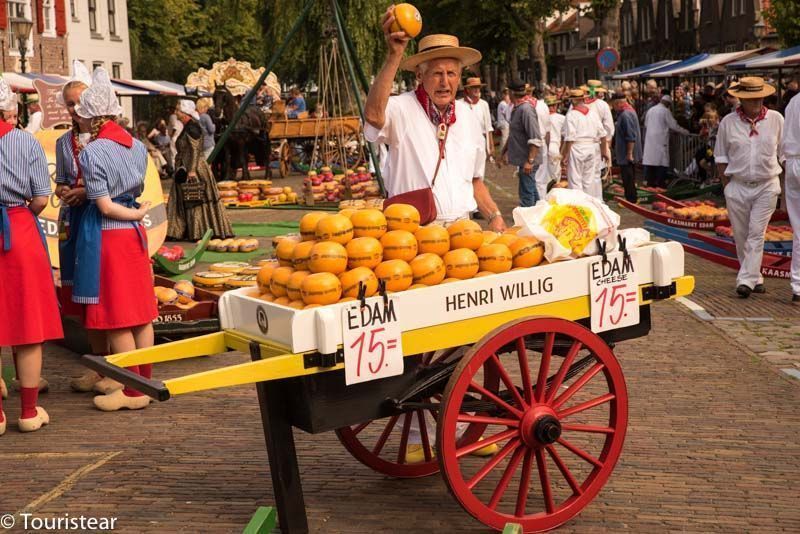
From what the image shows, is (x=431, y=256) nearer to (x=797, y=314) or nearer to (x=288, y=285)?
(x=288, y=285)

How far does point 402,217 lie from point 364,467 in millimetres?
1598

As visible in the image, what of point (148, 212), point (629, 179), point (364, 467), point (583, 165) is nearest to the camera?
point (364, 467)

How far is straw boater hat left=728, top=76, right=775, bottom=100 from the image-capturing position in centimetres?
1112

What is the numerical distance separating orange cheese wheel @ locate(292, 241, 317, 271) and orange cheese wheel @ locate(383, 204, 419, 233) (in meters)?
0.40

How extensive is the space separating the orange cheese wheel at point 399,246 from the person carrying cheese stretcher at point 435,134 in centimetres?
110

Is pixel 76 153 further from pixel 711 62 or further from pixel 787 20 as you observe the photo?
pixel 787 20

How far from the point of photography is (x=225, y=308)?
517cm

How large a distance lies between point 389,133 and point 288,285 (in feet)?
5.66

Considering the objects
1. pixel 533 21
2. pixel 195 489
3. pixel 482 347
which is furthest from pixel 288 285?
pixel 533 21

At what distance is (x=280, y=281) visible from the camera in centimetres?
494

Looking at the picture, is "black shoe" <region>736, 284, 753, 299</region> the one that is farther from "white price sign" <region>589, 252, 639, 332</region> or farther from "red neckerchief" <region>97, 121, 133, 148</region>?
"red neckerchief" <region>97, 121, 133, 148</region>

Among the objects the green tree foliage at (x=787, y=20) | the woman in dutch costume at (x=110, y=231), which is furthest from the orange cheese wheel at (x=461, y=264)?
the green tree foliage at (x=787, y=20)

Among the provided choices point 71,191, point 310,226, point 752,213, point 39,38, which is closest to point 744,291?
point 752,213

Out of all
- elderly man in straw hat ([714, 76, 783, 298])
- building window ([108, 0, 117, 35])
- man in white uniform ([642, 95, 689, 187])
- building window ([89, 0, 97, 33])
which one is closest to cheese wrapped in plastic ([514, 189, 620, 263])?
elderly man in straw hat ([714, 76, 783, 298])
